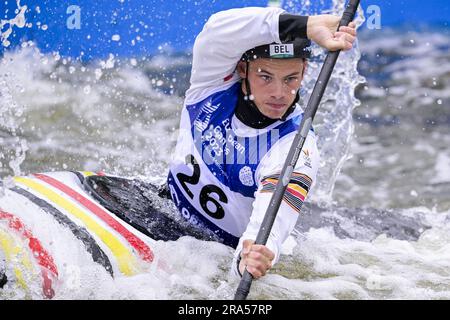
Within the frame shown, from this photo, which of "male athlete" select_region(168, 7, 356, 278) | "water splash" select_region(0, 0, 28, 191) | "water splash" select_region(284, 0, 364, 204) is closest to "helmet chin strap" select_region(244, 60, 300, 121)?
"male athlete" select_region(168, 7, 356, 278)

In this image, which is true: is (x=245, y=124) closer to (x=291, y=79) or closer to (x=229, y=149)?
(x=229, y=149)

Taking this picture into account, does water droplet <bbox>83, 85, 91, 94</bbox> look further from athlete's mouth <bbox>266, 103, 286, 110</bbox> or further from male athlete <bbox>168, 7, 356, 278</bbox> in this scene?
athlete's mouth <bbox>266, 103, 286, 110</bbox>

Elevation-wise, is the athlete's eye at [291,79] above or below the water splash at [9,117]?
above

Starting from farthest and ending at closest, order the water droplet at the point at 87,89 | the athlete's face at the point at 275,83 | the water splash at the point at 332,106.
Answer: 1. the water droplet at the point at 87,89
2. the water splash at the point at 332,106
3. the athlete's face at the point at 275,83

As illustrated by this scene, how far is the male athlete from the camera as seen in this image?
2.98 meters

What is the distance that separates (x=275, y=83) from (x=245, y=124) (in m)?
0.24

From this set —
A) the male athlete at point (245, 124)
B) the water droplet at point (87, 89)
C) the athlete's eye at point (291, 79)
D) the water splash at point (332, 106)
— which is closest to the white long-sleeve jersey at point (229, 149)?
the male athlete at point (245, 124)

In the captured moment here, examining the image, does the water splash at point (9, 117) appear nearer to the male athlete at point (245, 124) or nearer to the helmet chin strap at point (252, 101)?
the male athlete at point (245, 124)

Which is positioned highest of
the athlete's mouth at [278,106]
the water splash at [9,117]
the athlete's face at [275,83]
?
the athlete's face at [275,83]

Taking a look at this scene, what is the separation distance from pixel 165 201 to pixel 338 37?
4.02 ft

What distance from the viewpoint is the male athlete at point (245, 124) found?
9.77 ft

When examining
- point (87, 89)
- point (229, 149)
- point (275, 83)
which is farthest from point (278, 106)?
point (87, 89)

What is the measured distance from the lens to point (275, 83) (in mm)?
3176

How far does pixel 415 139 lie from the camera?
8133 millimetres
